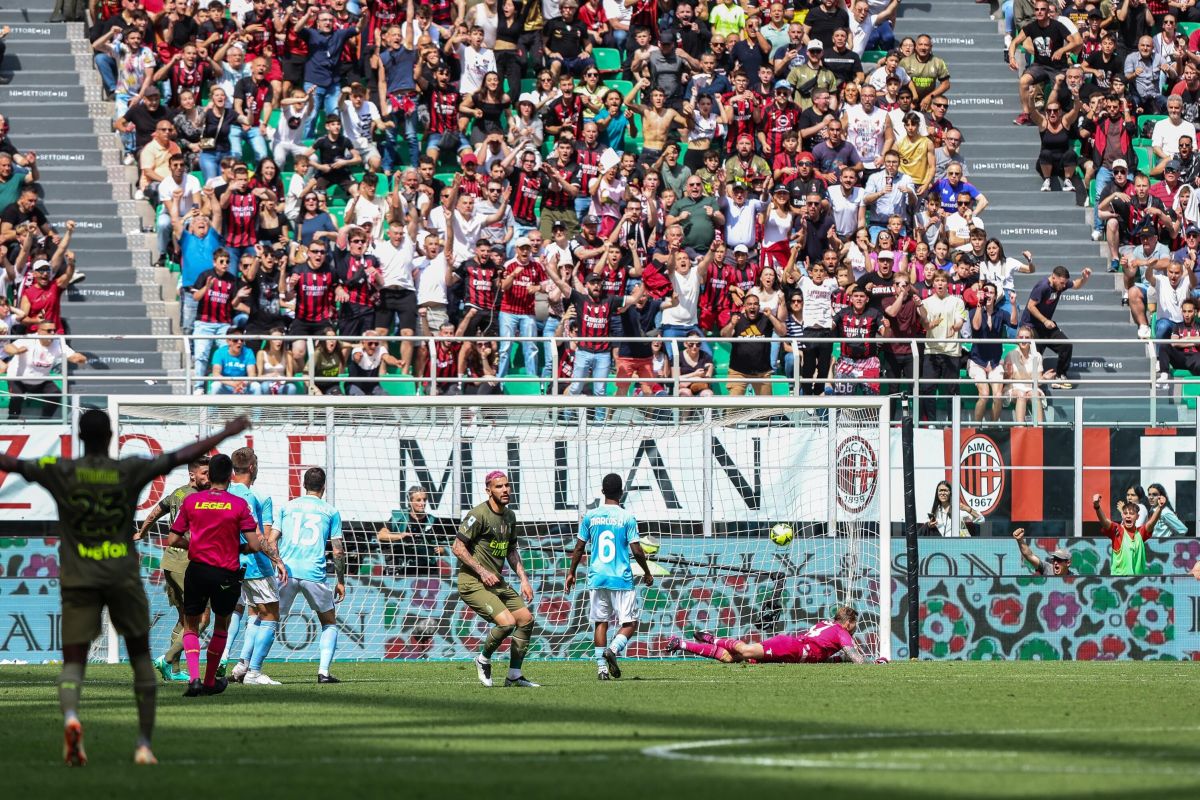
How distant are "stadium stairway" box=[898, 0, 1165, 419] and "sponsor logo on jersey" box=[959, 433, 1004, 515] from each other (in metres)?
2.52

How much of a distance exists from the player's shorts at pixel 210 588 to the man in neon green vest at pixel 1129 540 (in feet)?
39.7

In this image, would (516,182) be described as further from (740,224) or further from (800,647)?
(800,647)

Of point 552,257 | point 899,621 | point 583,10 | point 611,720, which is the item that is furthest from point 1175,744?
point 583,10

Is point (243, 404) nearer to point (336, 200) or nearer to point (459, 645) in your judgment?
point (459, 645)

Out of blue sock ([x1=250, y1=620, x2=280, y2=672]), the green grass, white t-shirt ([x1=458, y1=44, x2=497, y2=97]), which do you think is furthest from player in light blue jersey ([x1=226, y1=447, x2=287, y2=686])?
white t-shirt ([x1=458, y1=44, x2=497, y2=97])

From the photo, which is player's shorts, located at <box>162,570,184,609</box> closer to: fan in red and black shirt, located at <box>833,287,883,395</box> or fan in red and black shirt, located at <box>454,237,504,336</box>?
fan in red and black shirt, located at <box>454,237,504,336</box>

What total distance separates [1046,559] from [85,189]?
1503cm

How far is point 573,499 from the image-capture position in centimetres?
2314

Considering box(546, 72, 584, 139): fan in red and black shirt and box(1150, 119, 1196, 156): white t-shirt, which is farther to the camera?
box(1150, 119, 1196, 156): white t-shirt

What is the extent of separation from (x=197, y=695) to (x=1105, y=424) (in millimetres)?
12707

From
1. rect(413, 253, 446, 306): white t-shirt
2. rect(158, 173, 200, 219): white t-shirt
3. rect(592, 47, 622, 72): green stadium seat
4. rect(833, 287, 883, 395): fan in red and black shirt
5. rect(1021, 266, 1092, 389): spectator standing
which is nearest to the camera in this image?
rect(833, 287, 883, 395): fan in red and black shirt

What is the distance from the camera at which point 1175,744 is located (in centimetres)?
1149

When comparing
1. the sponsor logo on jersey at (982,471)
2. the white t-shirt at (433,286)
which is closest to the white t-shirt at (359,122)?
the white t-shirt at (433,286)

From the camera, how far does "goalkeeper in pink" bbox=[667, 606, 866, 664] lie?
2102cm
